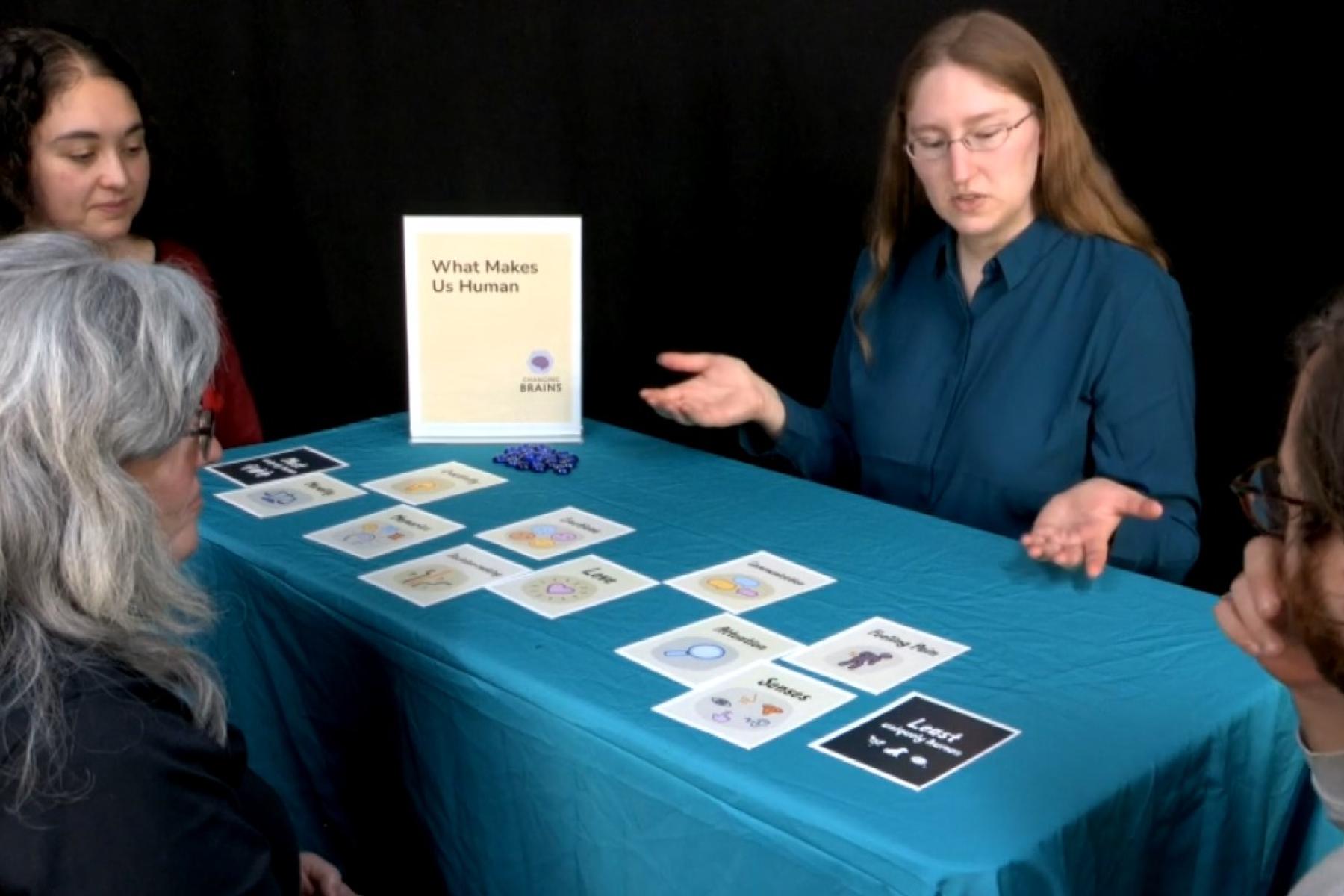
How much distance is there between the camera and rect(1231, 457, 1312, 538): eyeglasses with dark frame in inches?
38.2

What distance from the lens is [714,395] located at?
2.17 metres

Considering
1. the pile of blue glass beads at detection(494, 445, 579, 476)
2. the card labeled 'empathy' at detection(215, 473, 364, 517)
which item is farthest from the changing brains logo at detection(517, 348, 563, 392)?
the card labeled 'empathy' at detection(215, 473, 364, 517)

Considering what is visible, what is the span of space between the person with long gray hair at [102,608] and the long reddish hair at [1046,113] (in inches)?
50.3

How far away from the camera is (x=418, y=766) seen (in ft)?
5.35

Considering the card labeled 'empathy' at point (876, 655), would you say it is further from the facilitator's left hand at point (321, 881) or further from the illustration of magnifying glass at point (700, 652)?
the facilitator's left hand at point (321, 881)

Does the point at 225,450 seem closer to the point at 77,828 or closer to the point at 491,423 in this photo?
the point at 491,423

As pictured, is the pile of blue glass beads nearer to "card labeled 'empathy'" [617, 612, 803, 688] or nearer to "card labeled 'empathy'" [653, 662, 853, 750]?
"card labeled 'empathy'" [617, 612, 803, 688]

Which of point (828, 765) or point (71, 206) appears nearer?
point (828, 765)

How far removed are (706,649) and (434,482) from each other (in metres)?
0.72

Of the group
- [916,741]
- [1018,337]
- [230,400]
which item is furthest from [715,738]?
[230,400]

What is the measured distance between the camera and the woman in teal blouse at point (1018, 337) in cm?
201

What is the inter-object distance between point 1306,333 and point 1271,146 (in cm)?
209

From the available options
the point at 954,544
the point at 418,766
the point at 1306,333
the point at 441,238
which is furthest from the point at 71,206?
the point at 1306,333

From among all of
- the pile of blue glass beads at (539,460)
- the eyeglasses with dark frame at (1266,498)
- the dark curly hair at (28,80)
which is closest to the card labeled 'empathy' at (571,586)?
the pile of blue glass beads at (539,460)
